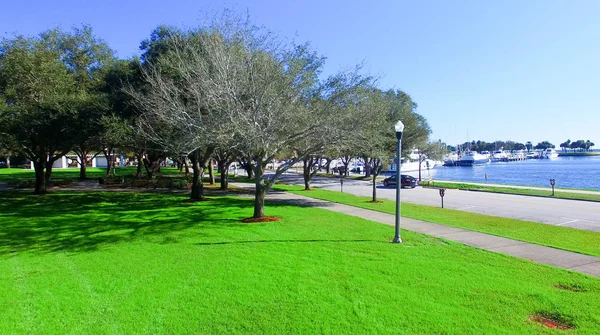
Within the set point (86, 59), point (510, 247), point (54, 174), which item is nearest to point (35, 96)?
point (86, 59)

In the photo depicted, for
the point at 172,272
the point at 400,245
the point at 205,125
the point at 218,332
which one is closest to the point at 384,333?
the point at 218,332

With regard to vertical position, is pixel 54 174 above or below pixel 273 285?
above

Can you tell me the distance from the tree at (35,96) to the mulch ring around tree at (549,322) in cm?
2003

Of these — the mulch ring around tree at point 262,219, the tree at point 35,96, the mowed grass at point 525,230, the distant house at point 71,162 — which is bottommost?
the mowed grass at point 525,230

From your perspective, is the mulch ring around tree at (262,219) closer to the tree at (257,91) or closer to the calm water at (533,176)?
the tree at (257,91)

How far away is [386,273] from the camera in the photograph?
734 cm

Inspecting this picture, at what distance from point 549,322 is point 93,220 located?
14.6 metres

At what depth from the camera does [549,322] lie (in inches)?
204

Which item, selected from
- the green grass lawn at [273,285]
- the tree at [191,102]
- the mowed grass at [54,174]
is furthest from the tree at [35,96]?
the mowed grass at [54,174]

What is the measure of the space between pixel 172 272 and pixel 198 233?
4.37 meters

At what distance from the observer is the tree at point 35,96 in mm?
19062

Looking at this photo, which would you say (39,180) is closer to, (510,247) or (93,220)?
(93,220)

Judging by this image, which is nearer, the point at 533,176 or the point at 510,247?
the point at 510,247

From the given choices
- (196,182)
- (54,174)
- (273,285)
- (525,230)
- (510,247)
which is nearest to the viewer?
(273,285)
